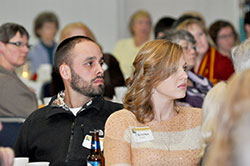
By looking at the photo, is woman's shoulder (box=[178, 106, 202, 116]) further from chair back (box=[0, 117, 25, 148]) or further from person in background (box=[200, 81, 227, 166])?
chair back (box=[0, 117, 25, 148])

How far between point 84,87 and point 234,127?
215cm

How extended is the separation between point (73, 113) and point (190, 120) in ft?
2.68

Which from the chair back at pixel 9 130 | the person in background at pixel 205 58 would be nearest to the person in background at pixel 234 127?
the chair back at pixel 9 130

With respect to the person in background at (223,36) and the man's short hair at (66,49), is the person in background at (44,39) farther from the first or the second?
the man's short hair at (66,49)

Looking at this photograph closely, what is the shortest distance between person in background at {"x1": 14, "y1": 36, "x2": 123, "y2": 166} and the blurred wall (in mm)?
4605

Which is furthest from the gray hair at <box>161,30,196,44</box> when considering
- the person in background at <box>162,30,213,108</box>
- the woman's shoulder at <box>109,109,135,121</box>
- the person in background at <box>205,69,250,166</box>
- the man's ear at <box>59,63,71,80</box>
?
the person in background at <box>205,69,250,166</box>

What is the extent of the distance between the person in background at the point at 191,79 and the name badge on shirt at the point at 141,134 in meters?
1.39

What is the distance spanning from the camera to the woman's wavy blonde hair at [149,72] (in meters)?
2.67

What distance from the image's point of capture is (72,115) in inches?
117

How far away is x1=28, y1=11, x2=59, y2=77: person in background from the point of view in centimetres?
684

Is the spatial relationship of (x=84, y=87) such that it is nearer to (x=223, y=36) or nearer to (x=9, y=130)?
(x=9, y=130)

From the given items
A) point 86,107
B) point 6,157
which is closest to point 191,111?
point 86,107

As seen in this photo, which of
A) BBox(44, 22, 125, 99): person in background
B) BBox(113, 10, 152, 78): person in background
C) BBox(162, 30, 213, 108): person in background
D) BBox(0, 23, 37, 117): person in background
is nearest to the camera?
BBox(0, 23, 37, 117): person in background

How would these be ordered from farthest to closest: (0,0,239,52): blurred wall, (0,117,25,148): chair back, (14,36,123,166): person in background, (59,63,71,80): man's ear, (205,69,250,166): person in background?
(0,0,239,52): blurred wall → (0,117,25,148): chair back → (59,63,71,80): man's ear → (14,36,123,166): person in background → (205,69,250,166): person in background
